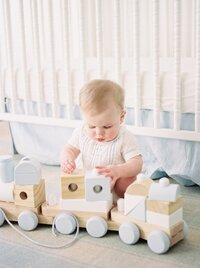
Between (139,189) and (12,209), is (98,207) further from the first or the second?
(12,209)

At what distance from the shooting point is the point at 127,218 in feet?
3.57

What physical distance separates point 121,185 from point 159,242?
0.26m

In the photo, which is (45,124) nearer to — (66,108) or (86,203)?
(66,108)

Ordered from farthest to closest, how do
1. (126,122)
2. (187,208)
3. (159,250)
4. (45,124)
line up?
(45,124), (126,122), (187,208), (159,250)

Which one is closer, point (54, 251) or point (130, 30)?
point (54, 251)

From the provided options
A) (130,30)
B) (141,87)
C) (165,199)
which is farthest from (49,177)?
(130,30)

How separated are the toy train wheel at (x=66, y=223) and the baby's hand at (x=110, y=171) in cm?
14

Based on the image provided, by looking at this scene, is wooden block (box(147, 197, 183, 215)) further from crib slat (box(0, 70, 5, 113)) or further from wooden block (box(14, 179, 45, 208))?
crib slat (box(0, 70, 5, 113))

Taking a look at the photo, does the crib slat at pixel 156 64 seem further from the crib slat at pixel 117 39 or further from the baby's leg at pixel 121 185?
the baby's leg at pixel 121 185

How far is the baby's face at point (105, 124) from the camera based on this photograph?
118 cm

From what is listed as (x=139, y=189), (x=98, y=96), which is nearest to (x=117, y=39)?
(x=98, y=96)

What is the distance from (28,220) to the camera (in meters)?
1.17

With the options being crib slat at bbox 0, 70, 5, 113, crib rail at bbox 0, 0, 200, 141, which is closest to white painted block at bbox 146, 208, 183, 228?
crib rail at bbox 0, 0, 200, 141

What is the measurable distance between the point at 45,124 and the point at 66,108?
0.34ft
